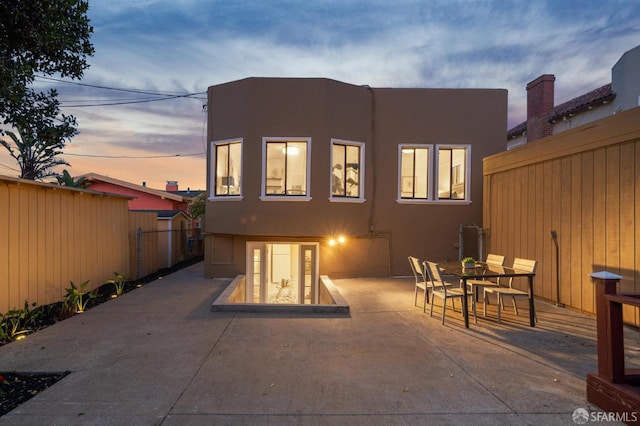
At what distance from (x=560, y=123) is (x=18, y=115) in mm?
16902

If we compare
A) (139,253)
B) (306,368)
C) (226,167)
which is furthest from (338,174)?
(306,368)

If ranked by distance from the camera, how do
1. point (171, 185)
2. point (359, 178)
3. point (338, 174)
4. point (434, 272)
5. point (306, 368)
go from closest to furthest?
point (306, 368) < point (434, 272) < point (338, 174) < point (359, 178) < point (171, 185)

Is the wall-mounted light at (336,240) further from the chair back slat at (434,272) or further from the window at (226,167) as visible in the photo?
the chair back slat at (434,272)

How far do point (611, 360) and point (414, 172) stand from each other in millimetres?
8310

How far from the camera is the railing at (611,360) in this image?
2908 millimetres

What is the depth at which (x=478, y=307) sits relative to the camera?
22.6 ft

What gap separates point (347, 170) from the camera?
10.3 meters

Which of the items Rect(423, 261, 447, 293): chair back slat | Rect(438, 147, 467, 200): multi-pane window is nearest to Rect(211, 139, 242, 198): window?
Rect(423, 261, 447, 293): chair back slat

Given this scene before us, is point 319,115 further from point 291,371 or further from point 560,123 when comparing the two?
point 560,123

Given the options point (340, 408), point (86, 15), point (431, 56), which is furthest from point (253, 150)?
point (431, 56)

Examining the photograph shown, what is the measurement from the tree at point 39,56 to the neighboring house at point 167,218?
371 centimetres

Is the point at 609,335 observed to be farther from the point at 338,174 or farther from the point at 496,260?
the point at 338,174

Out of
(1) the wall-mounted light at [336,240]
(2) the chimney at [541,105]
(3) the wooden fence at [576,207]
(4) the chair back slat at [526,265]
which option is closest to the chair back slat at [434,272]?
(4) the chair back slat at [526,265]

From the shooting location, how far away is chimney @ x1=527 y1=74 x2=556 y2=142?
14.2 m
